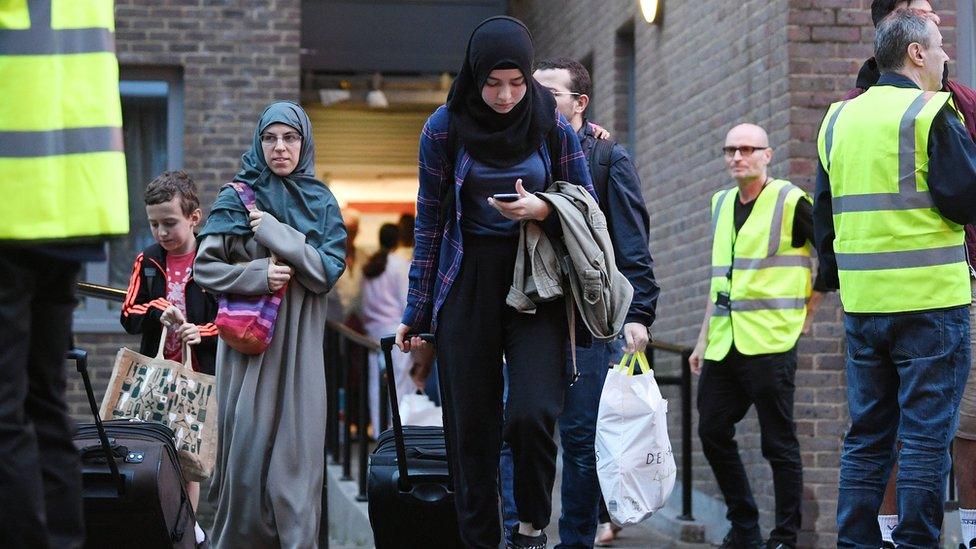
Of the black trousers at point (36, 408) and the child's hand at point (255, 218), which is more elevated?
the child's hand at point (255, 218)

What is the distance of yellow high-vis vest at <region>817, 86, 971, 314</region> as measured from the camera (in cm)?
527

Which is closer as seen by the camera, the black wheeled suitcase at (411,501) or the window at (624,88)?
the black wheeled suitcase at (411,501)

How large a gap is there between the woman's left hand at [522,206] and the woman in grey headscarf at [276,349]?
3.87 ft

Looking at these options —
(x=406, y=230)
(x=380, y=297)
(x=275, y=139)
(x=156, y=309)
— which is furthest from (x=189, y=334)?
(x=406, y=230)

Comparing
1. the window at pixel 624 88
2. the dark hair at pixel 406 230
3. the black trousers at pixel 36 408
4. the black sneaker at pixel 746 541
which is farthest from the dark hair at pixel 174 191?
the dark hair at pixel 406 230

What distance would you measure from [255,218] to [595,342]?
57.0 inches

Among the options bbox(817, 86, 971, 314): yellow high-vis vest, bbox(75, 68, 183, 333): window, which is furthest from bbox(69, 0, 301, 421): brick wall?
bbox(817, 86, 971, 314): yellow high-vis vest

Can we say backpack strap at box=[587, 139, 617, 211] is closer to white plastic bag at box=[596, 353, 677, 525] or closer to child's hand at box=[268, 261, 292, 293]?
white plastic bag at box=[596, 353, 677, 525]

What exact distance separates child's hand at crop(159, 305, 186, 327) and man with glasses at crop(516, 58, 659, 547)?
1.70 m

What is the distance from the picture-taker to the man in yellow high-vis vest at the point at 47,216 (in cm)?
340

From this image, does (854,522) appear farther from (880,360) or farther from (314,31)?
(314,31)

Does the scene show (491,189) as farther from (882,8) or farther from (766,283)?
(766,283)

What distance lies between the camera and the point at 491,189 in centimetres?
525

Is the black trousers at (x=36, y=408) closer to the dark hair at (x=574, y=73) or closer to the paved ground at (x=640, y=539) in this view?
the dark hair at (x=574, y=73)
